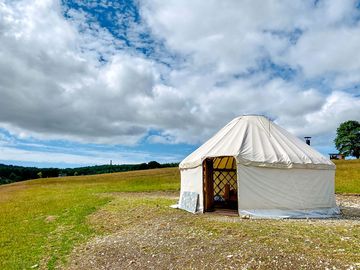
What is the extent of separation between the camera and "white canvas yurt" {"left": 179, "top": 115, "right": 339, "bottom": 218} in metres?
11.3

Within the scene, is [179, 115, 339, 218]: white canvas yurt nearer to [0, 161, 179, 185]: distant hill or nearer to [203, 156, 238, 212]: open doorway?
[203, 156, 238, 212]: open doorway

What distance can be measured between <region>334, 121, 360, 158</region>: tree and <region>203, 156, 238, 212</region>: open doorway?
3928 cm

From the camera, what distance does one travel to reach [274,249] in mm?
6797

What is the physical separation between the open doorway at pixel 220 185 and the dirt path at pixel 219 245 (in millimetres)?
2070

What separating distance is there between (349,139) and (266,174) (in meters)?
44.6

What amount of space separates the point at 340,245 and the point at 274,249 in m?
1.47

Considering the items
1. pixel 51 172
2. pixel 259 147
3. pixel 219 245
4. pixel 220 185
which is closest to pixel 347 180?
pixel 220 185

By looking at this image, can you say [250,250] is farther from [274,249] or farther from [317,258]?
[317,258]

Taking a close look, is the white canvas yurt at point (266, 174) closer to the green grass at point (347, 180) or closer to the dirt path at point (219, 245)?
the dirt path at point (219, 245)

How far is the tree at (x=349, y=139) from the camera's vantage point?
164ft

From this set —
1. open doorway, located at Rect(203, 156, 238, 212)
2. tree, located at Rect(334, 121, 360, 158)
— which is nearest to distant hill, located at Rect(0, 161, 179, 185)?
tree, located at Rect(334, 121, 360, 158)

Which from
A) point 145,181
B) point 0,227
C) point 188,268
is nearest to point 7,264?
point 188,268

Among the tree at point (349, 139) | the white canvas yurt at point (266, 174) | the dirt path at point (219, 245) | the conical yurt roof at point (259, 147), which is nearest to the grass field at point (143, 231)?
the dirt path at point (219, 245)

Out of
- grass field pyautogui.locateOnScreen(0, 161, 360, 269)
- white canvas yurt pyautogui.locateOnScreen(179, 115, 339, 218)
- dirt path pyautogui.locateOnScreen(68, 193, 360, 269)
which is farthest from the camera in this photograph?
white canvas yurt pyautogui.locateOnScreen(179, 115, 339, 218)
